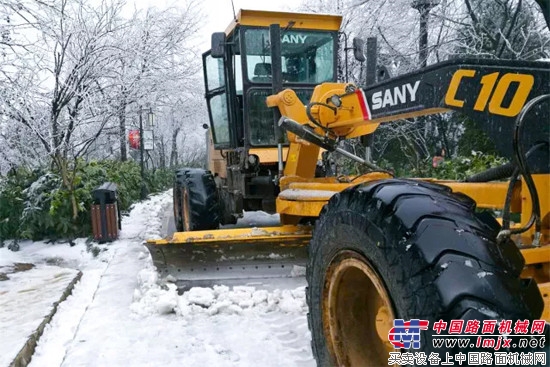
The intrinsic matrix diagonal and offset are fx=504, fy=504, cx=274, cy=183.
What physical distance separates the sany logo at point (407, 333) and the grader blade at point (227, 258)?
111 inches

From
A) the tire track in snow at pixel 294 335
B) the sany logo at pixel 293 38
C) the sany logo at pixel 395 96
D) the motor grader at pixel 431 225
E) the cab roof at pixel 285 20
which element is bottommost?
the tire track in snow at pixel 294 335

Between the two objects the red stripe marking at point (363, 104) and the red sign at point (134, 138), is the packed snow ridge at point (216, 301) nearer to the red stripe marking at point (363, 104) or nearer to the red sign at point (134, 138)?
the red stripe marking at point (363, 104)

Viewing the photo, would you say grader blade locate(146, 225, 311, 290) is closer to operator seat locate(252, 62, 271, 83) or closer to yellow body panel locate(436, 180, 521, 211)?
operator seat locate(252, 62, 271, 83)

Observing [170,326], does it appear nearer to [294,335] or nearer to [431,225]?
[294,335]

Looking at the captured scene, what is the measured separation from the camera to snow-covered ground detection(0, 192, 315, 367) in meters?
3.30

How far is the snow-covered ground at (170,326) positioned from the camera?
10.8 feet

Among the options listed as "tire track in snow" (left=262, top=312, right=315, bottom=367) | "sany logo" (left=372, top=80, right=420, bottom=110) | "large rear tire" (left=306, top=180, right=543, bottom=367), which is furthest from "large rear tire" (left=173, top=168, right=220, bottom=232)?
"large rear tire" (left=306, top=180, right=543, bottom=367)

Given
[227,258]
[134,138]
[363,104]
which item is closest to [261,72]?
[227,258]

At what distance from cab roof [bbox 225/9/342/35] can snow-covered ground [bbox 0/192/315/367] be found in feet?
9.65

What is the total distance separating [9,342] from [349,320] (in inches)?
93.7

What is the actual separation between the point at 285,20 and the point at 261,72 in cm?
67

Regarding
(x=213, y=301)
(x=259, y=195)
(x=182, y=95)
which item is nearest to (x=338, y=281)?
(x=213, y=301)

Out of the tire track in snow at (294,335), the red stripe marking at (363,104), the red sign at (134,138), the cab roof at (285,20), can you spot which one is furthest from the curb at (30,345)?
the red sign at (134,138)

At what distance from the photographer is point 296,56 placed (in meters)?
5.96
